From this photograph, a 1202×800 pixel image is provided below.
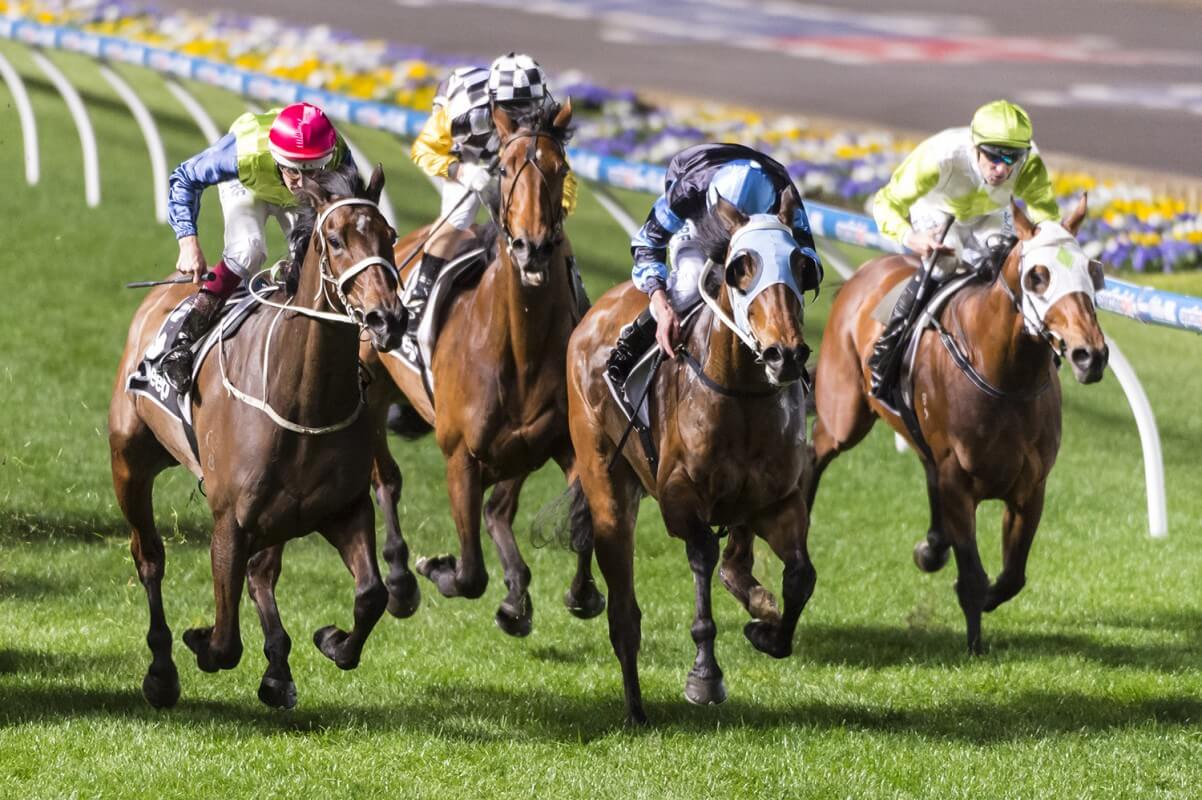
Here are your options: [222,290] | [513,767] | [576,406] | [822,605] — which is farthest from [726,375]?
[822,605]

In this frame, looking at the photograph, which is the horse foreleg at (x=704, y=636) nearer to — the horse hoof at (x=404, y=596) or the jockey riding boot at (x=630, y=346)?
the jockey riding boot at (x=630, y=346)

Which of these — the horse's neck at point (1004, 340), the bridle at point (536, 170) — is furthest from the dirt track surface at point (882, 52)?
the bridle at point (536, 170)

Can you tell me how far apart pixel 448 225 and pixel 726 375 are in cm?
215

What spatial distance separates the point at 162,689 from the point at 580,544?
151cm

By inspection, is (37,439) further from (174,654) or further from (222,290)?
(222,290)

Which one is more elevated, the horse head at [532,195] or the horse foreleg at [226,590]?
the horse head at [532,195]

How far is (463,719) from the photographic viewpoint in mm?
6160

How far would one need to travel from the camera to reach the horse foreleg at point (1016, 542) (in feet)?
22.7

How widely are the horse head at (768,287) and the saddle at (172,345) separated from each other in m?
1.41

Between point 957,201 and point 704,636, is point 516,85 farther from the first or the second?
point 704,636

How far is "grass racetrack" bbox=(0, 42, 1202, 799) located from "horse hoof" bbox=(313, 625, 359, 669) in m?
0.21

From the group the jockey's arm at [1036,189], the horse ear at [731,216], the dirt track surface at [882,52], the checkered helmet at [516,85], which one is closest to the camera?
the horse ear at [731,216]

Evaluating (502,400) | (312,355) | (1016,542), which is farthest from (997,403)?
(312,355)

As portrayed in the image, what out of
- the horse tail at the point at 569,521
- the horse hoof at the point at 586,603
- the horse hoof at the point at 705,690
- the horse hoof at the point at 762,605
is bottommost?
the horse hoof at the point at 705,690
